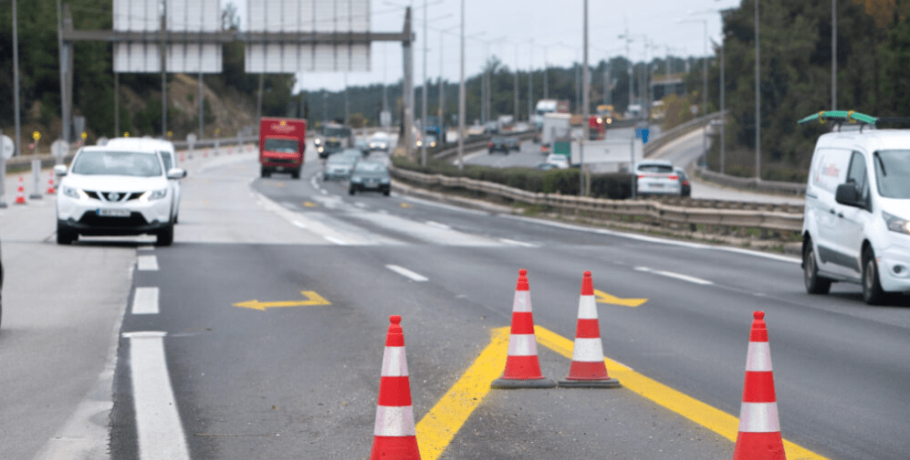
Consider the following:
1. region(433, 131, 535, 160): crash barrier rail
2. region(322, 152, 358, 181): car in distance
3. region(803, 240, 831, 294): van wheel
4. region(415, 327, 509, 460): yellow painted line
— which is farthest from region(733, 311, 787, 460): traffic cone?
region(433, 131, 535, 160): crash barrier rail

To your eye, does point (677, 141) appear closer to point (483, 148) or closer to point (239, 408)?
point (483, 148)

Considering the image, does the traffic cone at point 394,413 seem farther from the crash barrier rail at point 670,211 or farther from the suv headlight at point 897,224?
the crash barrier rail at point 670,211

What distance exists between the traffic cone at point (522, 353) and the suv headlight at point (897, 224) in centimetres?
591

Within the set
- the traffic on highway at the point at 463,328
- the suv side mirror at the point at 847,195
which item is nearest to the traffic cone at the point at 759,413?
the traffic on highway at the point at 463,328

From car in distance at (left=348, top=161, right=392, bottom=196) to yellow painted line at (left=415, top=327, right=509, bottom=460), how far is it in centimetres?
4445

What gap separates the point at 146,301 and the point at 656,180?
3395 centimetres

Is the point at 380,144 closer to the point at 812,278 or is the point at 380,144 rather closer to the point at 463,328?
the point at 812,278

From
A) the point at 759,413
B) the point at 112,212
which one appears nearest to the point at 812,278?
the point at 759,413

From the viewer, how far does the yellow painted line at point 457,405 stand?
6.54m

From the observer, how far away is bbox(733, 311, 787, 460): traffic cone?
5387mm

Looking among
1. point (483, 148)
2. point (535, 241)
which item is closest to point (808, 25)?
point (483, 148)

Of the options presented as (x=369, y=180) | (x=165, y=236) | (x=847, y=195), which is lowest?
(x=165, y=236)

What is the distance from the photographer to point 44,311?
12242 millimetres

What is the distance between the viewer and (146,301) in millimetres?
13148
